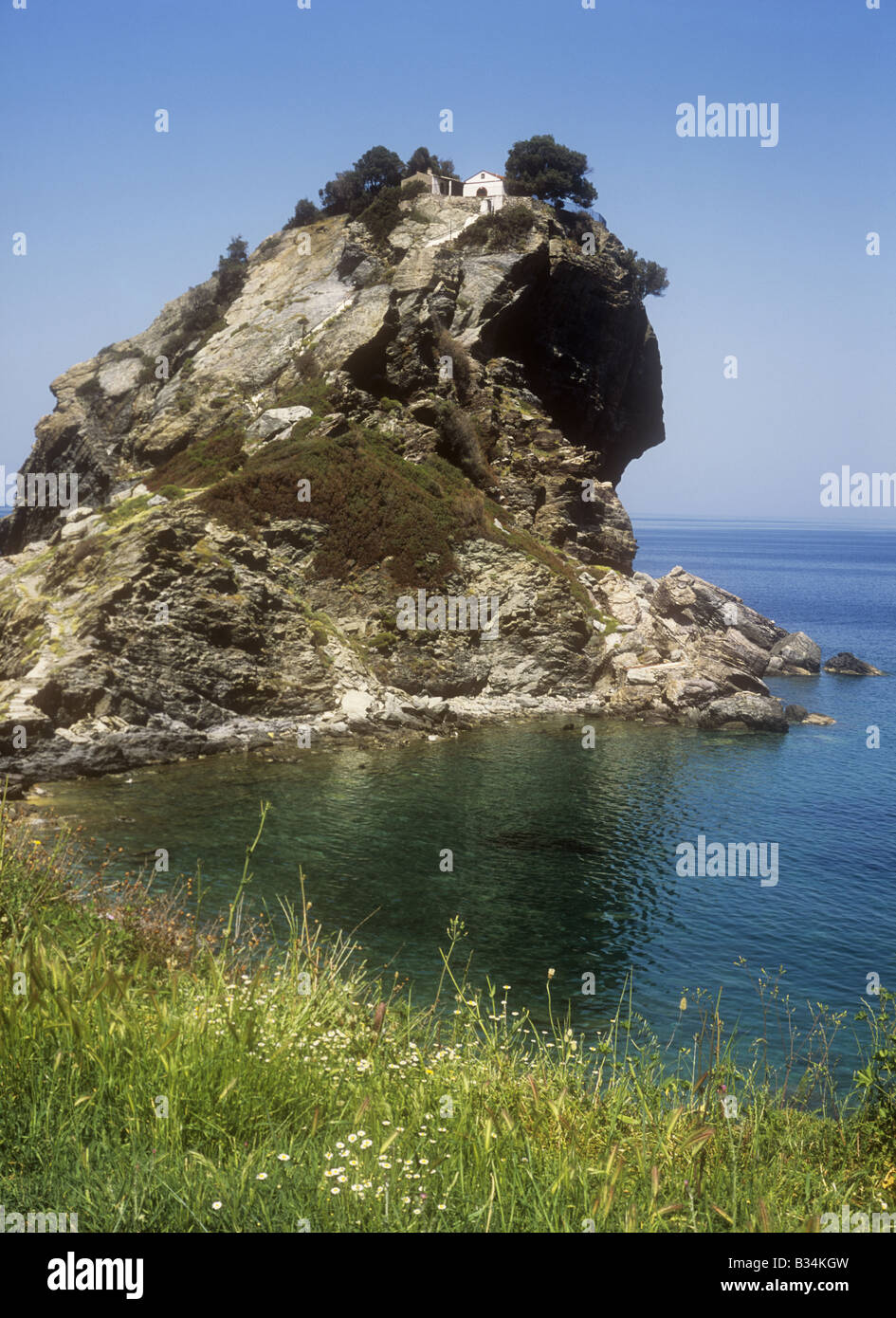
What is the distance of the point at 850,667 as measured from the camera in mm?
76312

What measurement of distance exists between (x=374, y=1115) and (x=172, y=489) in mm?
52757

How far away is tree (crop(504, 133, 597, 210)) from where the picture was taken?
8612 centimetres

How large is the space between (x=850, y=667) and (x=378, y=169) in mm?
61581

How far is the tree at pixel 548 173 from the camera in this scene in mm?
86125

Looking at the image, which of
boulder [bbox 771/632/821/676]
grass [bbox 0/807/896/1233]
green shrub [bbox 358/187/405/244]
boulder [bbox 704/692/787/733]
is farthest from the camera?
green shrub [bbox 358/187/405/244]

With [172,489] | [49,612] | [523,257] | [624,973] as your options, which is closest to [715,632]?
[523,257]

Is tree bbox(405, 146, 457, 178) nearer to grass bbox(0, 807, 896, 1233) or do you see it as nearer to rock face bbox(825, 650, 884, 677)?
rock face bbox(825, 650, 884, 677)

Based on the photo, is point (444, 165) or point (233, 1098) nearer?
point (233, 1098)

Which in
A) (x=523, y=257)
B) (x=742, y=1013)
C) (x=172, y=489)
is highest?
(x=523, y=257)

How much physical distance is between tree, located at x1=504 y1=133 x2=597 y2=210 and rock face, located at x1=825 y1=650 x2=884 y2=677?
47.7 m

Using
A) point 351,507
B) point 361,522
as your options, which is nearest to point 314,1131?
point 361,522

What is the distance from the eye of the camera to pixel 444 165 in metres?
92.5

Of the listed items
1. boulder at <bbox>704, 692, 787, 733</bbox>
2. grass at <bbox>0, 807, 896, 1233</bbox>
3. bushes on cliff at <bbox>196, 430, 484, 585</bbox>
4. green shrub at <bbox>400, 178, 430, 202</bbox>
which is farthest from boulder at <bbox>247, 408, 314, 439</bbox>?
grass at <bbox>0, 807, 896, 1233</bbox>
